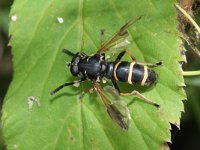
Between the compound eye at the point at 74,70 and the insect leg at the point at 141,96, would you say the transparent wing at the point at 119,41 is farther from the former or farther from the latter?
the insect leg at the point at 141,96

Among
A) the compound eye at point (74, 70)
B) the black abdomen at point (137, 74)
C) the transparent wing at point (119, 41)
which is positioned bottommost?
the black abdomen at point (137, 74)

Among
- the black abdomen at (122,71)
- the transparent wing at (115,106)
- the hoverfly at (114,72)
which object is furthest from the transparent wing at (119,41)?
the transparent wing at (115,106)

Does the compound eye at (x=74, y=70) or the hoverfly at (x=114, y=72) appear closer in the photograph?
the hoverfly at (x=114, y=72)

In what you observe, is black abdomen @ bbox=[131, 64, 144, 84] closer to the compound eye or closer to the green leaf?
the green leaf

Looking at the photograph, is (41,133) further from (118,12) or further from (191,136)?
(191,136)

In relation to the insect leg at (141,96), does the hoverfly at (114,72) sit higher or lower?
higher
